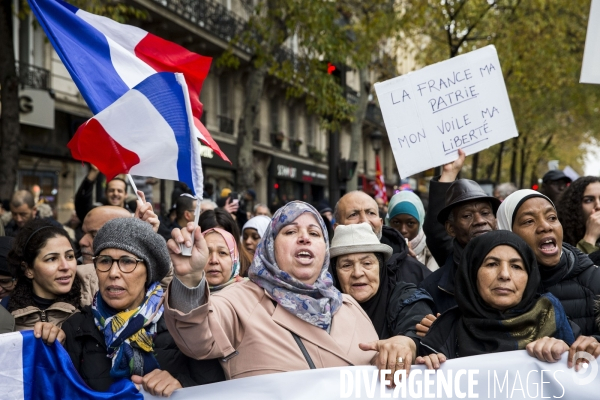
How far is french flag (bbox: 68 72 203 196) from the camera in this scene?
3.34 m

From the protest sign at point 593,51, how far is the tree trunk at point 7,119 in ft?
25.9

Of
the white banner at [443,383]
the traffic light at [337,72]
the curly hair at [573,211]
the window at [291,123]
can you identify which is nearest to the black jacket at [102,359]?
the white banner at [443,383]

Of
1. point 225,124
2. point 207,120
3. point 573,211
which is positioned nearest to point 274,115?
point 225,124

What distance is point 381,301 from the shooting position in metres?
3.91

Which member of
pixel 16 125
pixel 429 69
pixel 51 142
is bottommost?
pixel 429 69

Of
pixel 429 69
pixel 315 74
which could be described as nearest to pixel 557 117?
pixel 315 74

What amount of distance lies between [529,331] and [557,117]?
1359 inches

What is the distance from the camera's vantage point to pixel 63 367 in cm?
326

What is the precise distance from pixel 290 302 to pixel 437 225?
1.98m

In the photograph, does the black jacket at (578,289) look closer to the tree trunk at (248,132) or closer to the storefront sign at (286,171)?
the tree trunk at (248,132)

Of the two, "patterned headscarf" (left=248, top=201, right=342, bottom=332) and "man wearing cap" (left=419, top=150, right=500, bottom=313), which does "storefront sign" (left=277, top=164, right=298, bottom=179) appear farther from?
"patterned headscarf" (left=248, top=201, right=342, bottom=332)

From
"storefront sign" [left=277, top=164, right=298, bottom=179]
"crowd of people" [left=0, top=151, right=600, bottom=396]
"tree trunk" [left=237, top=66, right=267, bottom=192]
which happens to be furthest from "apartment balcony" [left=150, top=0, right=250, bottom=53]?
"crowd of people" [left=0, top=151, right=600, bottom=396]

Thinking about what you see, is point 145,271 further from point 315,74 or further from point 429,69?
point 315,74

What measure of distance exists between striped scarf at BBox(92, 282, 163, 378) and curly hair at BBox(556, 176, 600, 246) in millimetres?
3305
